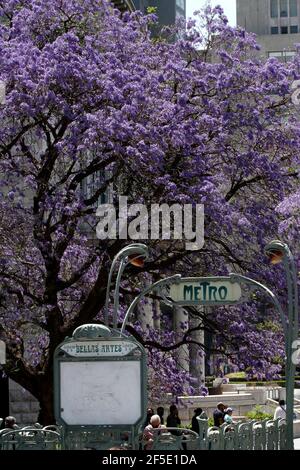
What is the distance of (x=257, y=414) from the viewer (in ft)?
133

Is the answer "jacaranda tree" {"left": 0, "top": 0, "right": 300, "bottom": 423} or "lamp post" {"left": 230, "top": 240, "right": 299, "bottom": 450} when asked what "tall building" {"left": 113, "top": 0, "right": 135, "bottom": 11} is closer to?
"jacaranda tree" {"left": 0, "top": 0, "right": 300, "bottom": 423}

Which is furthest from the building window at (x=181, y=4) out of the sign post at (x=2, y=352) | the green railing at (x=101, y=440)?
the green railing at (x=101, y=440)

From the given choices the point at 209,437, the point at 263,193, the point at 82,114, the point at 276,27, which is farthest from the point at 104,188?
the point at 276,27

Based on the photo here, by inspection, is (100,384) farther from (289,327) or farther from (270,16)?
(270,16)

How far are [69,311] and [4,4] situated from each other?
22.8 ft

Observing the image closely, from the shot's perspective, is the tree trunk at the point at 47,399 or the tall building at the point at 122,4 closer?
the tree trunk at the point at 47,399

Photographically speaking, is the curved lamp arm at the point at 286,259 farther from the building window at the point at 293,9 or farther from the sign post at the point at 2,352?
the building window at the point at 293,9

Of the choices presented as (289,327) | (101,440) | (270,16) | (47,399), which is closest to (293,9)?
(270,16)

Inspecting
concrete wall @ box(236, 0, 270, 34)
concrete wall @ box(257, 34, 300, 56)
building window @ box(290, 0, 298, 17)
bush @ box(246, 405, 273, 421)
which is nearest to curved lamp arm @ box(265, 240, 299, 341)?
bush @ box(246, 405, 273, 421)

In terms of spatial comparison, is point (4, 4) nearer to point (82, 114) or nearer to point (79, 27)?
point (79, 27)

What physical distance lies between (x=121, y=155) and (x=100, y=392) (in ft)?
31.8

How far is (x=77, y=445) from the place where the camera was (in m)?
18.0

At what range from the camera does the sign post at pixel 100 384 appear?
58.9 ft

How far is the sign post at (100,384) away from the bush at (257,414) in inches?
817
